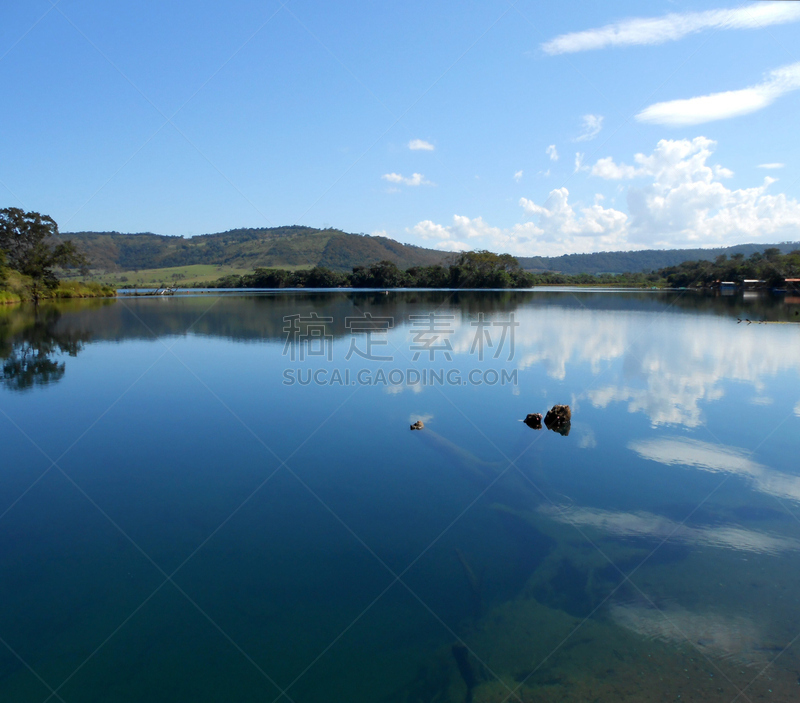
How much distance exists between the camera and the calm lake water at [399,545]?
167 inches

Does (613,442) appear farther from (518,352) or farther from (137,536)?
(518,352)

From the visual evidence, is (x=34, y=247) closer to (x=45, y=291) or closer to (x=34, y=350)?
(x=45, y=291)

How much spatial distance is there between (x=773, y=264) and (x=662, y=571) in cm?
9881

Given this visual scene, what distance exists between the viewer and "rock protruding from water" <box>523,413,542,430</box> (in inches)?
420

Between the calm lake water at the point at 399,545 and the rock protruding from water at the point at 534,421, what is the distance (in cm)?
17

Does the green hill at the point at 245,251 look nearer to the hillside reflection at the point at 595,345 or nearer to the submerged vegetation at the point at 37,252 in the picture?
the submerged vegetation at the point at 37,252

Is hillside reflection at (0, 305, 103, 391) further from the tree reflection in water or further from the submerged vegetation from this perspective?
the submerged vegetation

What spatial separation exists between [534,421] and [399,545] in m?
5.58

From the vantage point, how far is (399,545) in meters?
6.09

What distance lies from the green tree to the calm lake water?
2376 inches

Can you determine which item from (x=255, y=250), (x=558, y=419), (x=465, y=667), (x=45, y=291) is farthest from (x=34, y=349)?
(x=255, y=250)

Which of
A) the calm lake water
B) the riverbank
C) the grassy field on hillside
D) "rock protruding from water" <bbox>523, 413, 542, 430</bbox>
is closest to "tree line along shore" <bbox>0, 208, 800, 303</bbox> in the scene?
the riverbank

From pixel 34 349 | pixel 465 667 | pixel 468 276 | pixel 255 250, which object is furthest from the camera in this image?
pixel 255 250

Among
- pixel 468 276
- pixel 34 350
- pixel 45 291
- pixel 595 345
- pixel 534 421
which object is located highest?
pixel 468 276
